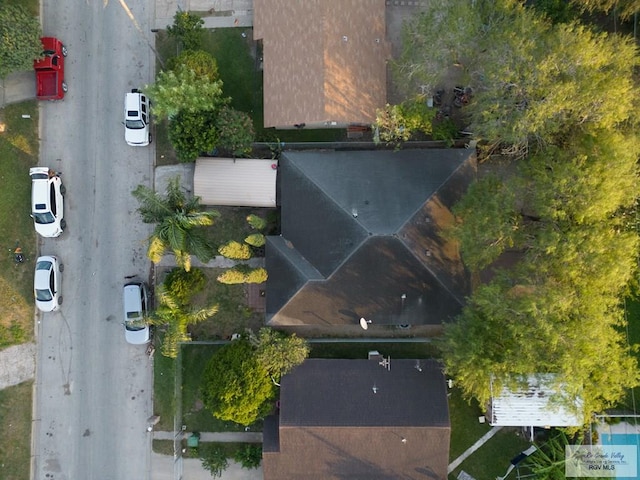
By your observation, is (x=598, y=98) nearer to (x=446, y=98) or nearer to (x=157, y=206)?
(x=446, y=98)

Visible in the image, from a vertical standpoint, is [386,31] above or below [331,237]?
above

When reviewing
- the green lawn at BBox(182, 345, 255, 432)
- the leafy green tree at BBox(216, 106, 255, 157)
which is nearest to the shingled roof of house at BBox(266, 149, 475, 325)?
the leafy green tree at BBox(216, 106, 255, 157)

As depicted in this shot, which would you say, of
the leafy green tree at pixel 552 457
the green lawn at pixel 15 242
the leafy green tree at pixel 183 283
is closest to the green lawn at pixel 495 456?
the leafy green tree at pixel 552 457

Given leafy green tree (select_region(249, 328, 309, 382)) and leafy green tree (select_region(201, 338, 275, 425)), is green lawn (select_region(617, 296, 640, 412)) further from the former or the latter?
leafy green tree (select_region(201, 338, 275, 425))

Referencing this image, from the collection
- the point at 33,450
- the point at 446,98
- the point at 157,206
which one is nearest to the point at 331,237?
the point at 157,206

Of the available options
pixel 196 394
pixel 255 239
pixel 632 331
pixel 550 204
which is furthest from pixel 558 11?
pixel 196 394
